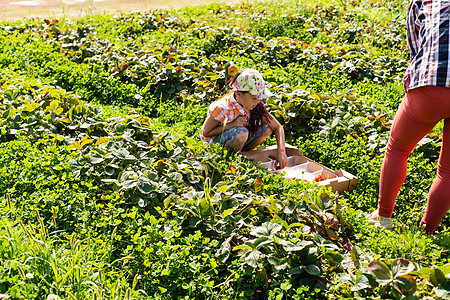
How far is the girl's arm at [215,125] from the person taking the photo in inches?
161

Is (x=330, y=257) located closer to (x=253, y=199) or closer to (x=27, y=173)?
(x=253, y=199)

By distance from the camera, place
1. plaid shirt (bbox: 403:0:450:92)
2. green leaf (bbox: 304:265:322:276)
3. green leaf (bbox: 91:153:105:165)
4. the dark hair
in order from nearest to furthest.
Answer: green leaf (bbox: 304:265:322:276) < plaid shirt (bbox: 403:0:450:92) < green leaf (bbox: 91:153:105:165) < the dark hair

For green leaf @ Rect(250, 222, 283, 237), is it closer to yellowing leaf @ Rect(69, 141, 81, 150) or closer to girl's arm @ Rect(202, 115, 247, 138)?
girl's arm @ Rect(202, 115, 247, 138)

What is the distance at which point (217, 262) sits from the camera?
286 centimetres

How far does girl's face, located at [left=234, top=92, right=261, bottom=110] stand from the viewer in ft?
13.1

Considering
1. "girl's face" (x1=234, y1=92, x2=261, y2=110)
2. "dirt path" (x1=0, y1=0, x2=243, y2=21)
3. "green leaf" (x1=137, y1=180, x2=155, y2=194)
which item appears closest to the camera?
"green leaf" (x1=137, y1=180, x2=155, y2=194)

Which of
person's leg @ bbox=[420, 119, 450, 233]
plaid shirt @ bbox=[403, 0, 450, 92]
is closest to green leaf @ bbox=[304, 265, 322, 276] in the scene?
person's leg @ bbox=[420, 119, 450, 233]

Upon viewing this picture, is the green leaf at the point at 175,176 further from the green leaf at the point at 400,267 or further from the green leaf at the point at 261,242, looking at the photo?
the green leaf at the point at 400,267

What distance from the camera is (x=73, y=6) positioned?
1200 cm

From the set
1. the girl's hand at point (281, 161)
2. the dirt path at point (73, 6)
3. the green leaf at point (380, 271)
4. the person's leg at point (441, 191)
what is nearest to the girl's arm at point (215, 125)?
the girl's hand at point (281, 161)

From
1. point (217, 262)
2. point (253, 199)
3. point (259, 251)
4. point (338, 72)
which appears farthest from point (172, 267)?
point (338, 72)

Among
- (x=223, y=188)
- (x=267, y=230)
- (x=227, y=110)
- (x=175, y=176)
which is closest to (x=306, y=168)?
(x=227, y=110)

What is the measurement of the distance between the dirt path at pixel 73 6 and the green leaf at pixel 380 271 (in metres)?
9.64

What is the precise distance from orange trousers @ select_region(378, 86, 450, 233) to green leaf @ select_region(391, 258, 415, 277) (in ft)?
2.91
